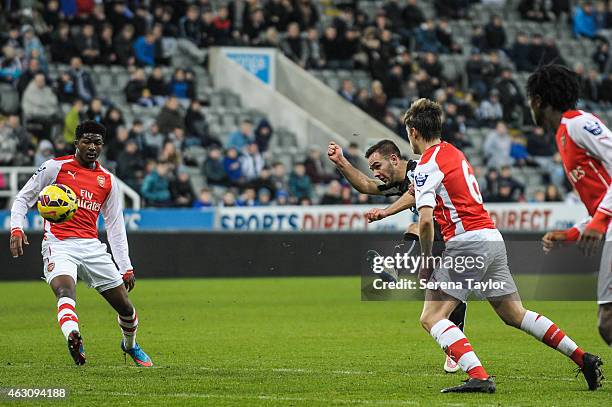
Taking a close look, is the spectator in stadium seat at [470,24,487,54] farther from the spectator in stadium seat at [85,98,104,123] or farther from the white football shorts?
the white football shorts

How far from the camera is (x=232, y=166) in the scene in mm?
24656

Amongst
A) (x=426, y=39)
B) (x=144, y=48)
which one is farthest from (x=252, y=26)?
(x=426, y=39)

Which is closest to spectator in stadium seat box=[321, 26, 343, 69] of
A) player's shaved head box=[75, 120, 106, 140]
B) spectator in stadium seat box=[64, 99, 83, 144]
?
spectator in stadium seat box=[64, 99, 83, 144]

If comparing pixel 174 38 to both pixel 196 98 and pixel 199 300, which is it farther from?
pixel 199 300

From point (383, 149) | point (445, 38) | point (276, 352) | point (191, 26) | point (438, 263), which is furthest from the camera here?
point (445, 38)

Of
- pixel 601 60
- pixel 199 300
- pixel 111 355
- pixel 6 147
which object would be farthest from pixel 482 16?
pixel 111 355

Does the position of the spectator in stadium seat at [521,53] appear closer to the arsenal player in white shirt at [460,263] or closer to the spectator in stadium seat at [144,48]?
the spectator in stadium seat at [144,48]

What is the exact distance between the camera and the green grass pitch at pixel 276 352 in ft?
28.4

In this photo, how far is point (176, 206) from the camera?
2328cm

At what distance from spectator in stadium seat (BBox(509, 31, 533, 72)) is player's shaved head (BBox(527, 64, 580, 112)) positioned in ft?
80.7

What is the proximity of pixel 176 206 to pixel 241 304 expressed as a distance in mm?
5905

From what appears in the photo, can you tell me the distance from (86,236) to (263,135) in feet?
51.5

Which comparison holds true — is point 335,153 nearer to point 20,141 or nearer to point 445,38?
point 20,141

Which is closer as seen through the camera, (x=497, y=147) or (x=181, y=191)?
(x=181, y=191)
